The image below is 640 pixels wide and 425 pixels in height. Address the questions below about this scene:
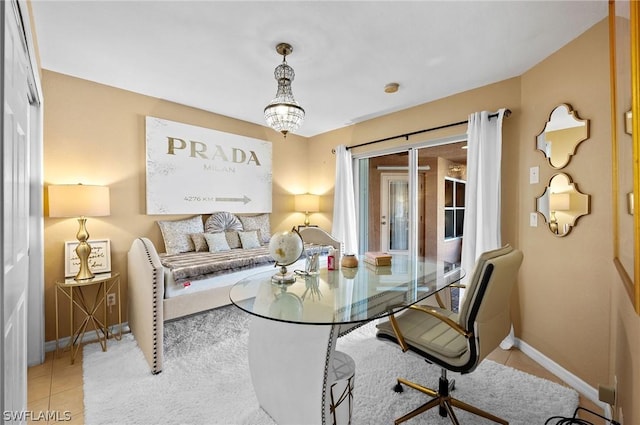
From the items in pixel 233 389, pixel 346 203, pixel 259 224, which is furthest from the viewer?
pixel 346 203

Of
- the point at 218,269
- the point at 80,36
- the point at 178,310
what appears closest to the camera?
the point at 80,36

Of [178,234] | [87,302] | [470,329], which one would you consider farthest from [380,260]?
[87,302]

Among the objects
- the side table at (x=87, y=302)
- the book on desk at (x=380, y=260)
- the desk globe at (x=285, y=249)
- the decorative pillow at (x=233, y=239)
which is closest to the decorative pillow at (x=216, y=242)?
the decorative pillow at (x=233, y=239)

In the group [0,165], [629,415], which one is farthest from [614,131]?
[0,165]

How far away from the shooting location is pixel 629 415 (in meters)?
1.21

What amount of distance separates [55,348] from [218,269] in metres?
1.56

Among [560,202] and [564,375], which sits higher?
[560,202]

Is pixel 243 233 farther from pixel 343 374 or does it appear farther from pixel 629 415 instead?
pixel 629 415

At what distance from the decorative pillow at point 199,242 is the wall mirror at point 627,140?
11.3 ft

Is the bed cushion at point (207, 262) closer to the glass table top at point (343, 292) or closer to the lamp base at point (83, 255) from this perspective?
the lamp base at point (83, 255)

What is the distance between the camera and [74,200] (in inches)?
95.2

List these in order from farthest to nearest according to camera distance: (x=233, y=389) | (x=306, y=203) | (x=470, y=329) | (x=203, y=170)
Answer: (x=306, y=203), (x=203, y=170), (x=233, y=389), (x=470, y=329)

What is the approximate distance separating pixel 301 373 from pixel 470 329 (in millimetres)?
879

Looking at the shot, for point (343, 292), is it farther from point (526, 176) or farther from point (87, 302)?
point (87, 302)
